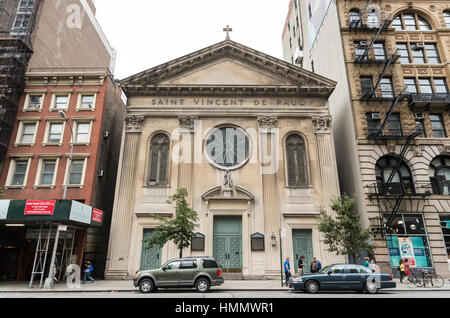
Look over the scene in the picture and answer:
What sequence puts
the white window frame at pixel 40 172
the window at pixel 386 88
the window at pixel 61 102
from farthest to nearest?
the window at pixel 386 88
the window at pixel 61 102
the white window frame at pixel 40 172

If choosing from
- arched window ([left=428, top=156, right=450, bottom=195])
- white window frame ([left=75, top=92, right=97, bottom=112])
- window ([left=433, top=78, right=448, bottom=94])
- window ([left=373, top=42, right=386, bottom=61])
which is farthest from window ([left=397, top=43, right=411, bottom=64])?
white window frame ([left=75, top=92, right=97, bottom=112])

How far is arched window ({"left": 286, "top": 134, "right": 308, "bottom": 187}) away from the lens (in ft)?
81.4

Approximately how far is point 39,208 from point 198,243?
10891mm

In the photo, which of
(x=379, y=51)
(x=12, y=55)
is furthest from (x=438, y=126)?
(x=12, y=55)

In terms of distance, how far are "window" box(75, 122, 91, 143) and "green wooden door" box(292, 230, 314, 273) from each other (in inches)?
734

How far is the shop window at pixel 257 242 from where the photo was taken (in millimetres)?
22344

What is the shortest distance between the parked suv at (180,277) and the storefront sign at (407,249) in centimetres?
1545

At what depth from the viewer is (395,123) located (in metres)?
25.7

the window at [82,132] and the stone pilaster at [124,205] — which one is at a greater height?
the window at [82,132]

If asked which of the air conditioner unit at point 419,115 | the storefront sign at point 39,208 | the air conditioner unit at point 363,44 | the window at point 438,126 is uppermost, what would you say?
the air conditioner unit at point 363,44

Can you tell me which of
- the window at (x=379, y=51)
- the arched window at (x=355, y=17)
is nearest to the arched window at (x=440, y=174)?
the window at (x=379, y=51)

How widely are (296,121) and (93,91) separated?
1790cm

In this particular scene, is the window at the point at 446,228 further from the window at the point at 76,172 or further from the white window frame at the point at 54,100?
the white window frame at the point at 54,100
